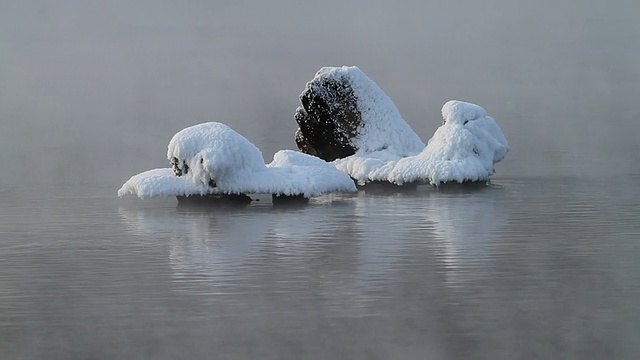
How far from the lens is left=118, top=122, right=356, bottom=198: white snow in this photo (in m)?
24.8

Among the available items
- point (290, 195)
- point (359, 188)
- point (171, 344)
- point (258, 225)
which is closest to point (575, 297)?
point (171, 344)

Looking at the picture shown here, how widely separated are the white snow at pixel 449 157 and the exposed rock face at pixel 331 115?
739 millimetres

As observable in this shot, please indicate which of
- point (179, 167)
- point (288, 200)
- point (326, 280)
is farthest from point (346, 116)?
point (326, 280)

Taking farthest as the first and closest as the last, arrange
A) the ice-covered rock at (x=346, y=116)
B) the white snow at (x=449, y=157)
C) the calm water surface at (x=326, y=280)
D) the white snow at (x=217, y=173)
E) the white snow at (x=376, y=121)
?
1. the ice-covered rock at (x=346, y=116)
2. the white snow at (x=376, y=121)
3. the white snow at (x=449, y=157)
4. the white snow at (x=217, y=173)
5. the calm water surface at (x=326, y=280)

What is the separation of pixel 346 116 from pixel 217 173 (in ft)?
23.3

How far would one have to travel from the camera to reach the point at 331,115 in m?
31.3

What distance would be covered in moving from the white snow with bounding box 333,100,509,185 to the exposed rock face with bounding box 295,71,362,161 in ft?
2.42

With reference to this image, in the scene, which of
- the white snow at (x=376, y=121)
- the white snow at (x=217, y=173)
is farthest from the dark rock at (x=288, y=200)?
the white snow at (x=376, y=121)

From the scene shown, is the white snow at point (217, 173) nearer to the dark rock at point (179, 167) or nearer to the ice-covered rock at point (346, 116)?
the dark rock at point (179, 167)

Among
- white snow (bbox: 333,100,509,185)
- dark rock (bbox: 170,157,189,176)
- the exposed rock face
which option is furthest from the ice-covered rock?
dark rock (bbox: 170,157,189,176)

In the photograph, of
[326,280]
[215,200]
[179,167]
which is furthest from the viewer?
[215,200]

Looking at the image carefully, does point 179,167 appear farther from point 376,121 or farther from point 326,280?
point 326,280

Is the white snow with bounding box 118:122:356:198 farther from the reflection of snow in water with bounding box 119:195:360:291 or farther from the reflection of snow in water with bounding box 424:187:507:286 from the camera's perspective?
the reflection of snow in water with bounding box 424:187:507:286

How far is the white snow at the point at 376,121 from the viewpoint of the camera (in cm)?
3064
